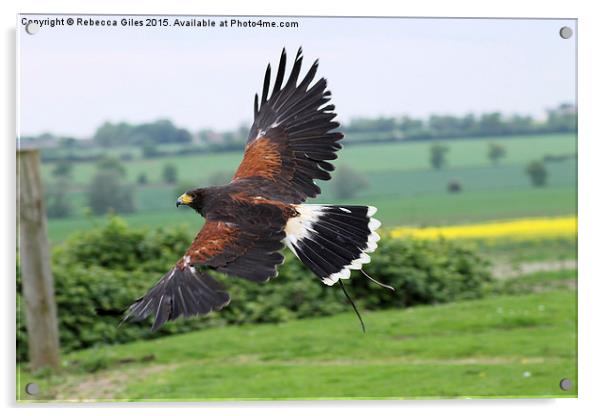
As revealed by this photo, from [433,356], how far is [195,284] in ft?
10.6

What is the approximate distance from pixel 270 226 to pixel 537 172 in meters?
3.26

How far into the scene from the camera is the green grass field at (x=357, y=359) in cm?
651

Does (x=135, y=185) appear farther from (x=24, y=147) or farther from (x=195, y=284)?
(x=195, y=284)

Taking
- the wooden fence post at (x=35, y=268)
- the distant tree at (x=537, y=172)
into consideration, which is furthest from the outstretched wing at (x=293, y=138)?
the distant tree at (x=537, y=172)

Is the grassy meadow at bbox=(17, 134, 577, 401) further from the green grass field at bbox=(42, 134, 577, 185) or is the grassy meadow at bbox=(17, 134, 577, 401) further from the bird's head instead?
the bird's head

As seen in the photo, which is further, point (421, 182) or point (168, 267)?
point (168, 267)

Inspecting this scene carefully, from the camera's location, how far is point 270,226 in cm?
409

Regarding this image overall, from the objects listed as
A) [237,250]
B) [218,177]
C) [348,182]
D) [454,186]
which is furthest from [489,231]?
[237,250]

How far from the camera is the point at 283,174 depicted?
4.57 metres

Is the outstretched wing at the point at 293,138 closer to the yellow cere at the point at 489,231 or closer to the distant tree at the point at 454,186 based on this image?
the distant tree at the point at 454,186

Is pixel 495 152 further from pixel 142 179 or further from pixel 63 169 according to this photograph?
pixel 63 169

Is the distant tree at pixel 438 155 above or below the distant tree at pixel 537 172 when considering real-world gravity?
above

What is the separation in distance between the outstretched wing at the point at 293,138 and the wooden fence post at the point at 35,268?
205cm

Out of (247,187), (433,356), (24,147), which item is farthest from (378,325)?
(247,187)
